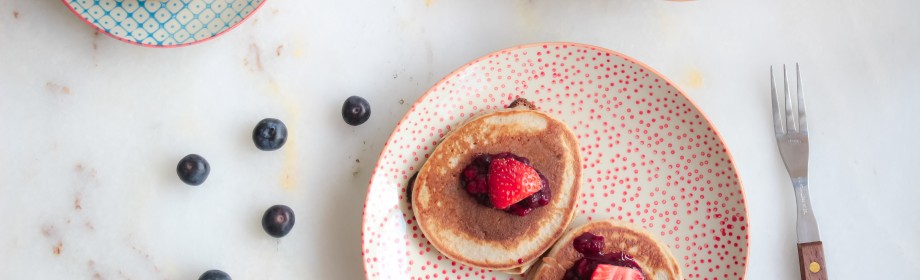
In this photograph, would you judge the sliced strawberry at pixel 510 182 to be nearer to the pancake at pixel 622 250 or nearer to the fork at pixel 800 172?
the pancake at pixel 622 250

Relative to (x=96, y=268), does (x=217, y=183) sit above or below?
above

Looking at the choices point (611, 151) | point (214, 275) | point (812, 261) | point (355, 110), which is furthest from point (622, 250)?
point (214, 275)

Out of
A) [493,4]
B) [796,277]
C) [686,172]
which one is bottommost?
[796,277]

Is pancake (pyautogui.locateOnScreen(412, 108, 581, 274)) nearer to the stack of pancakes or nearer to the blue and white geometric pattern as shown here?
the stack of pancakes

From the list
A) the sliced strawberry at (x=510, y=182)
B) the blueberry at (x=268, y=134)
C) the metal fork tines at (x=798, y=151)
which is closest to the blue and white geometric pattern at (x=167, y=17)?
the blueberry at (x=268, y=134)

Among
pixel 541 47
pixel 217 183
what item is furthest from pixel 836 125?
pixel 217 183

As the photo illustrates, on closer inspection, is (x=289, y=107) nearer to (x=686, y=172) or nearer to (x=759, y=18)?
(x=686, y=172)

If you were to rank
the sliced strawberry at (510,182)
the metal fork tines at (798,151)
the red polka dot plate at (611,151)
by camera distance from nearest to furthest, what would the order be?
the sliced strawberry at (510,182) < the red polka dot plate at (611,151) < the metal fork tines at (798,151)
